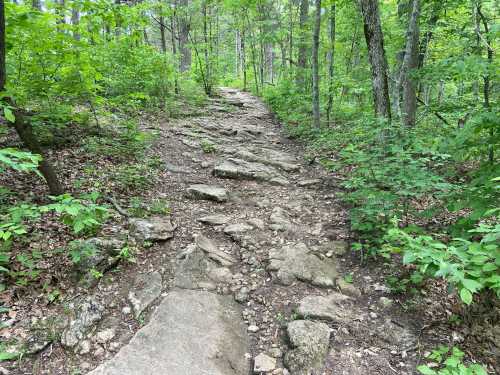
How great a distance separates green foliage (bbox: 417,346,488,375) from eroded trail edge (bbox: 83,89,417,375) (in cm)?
18

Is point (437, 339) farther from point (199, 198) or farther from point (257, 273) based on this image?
point (199, 198)

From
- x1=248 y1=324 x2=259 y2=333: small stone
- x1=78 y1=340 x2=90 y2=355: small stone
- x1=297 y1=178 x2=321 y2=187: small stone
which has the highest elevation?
x1=297 y1=178 x2=321 y2=187: small stone

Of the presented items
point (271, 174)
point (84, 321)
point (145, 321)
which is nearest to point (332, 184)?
point (271, 174)

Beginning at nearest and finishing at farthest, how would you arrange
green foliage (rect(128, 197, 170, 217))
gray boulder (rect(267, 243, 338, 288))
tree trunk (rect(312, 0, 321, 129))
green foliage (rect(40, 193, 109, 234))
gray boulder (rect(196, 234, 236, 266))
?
green foliage (rect(40, 193, 109, 234)) → gray boulder (rect(267, 243, 338, 288)) → gray boulder (rect(196, 234, 236, 266)) → green foliage (rect(128, 197, 170, 217)) → tree trunk (rect(312, 0, 321, 129))

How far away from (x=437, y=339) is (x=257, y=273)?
2.18 meters

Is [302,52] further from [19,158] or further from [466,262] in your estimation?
[19,158]

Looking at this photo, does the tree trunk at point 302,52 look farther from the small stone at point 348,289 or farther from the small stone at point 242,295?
the small stone at point 242,295

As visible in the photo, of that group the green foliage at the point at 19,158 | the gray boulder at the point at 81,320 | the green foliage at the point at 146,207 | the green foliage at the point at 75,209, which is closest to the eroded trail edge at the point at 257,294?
the green foliage at the point at 146,207

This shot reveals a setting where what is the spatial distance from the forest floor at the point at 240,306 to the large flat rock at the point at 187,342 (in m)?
A: 0.01

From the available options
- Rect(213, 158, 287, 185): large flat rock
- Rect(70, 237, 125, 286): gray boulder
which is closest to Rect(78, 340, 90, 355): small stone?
Rect(70, 237, 125, 286): gray boulder

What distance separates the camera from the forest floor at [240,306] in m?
2.92

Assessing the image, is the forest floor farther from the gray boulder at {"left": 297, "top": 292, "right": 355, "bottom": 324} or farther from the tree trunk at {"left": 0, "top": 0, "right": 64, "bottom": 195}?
the tree trunk at {"left": 0, "top": 0, "right": 64, "bottom": 195}

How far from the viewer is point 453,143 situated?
3.77 metres

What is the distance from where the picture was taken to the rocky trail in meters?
2.93
